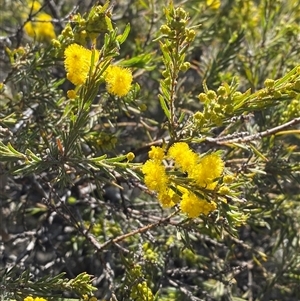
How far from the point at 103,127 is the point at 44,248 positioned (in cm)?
51

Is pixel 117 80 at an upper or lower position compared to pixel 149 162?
upper

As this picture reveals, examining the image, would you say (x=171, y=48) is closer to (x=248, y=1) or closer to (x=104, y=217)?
(x=104, y=217)

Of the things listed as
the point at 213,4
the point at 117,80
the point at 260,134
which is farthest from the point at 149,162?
the point at 213,4

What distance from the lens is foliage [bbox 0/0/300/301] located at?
1.25 m

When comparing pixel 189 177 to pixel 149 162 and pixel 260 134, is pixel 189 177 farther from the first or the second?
pixel 260 134

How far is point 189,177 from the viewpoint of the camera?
1213 millimetres

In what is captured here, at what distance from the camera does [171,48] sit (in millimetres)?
1264

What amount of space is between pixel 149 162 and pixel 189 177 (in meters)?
0.09

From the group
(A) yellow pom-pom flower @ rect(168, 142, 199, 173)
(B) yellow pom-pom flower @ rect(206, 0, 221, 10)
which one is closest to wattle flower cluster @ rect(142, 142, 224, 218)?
(A) yellow pom-pom flower @ rect(168, 142, 199, 173)

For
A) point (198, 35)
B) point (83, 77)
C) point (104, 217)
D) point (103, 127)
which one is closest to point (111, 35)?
point (83, 77)

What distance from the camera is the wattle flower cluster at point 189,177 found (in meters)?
1.20

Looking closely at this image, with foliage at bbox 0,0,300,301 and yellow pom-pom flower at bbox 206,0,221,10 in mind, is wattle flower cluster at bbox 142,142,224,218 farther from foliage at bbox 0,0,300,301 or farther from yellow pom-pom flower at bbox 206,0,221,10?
yellow pom-pom flower at bbox 206,0,221,10

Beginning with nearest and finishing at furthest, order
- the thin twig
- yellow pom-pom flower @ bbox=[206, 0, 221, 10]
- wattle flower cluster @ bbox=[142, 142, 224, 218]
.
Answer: wattle flower cluster @ bbox=[142, 142, 224, 218], the thin twig, yellow pom-pom flower @ bbox=[206, 0, 221, 10]

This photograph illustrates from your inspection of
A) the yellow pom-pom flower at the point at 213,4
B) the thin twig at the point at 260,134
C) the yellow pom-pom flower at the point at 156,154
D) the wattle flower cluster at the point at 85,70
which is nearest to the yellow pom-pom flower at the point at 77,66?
the wattle flower cluster at the point at 85,70
